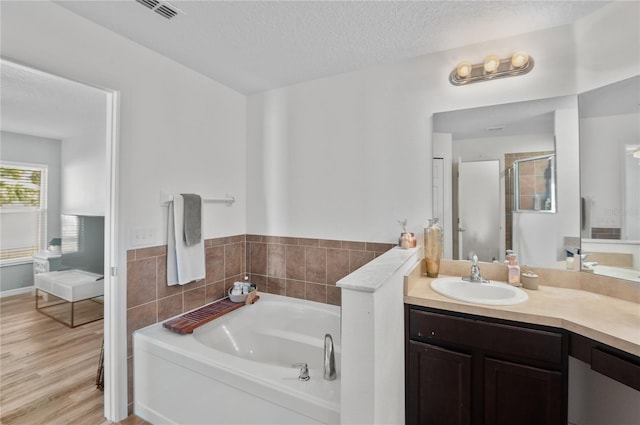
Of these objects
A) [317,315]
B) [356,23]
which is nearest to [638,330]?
[317,315]

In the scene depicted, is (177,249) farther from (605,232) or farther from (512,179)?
(605,232)

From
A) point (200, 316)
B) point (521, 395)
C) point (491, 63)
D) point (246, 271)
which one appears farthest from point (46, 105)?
point (521, 395)

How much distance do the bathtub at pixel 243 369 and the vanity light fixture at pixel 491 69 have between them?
2.00 metres

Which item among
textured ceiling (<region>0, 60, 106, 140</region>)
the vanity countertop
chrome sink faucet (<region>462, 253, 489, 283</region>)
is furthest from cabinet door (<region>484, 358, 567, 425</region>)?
textured ceiling (<region>0, 60, 106, 140</region>)

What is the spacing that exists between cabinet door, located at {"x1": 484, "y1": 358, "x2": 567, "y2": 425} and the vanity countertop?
0.24 metres

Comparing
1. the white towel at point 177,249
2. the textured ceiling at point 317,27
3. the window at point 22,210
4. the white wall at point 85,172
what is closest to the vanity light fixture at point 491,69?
the textured ceiling at point 317,27

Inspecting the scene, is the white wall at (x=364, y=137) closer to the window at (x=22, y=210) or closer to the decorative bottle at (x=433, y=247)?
the decorative bottle at (x=433, y=247)

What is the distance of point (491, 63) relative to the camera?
189cm

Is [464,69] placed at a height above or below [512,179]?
above

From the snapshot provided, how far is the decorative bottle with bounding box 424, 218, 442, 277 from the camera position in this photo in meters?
2.01

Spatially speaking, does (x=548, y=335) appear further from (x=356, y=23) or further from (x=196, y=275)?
(x=196, y=275)

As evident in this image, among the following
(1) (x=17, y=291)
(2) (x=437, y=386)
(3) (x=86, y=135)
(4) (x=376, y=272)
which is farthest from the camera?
(1) (x=17, y=291)

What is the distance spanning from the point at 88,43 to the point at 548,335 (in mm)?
2910

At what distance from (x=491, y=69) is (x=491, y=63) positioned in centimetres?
4
